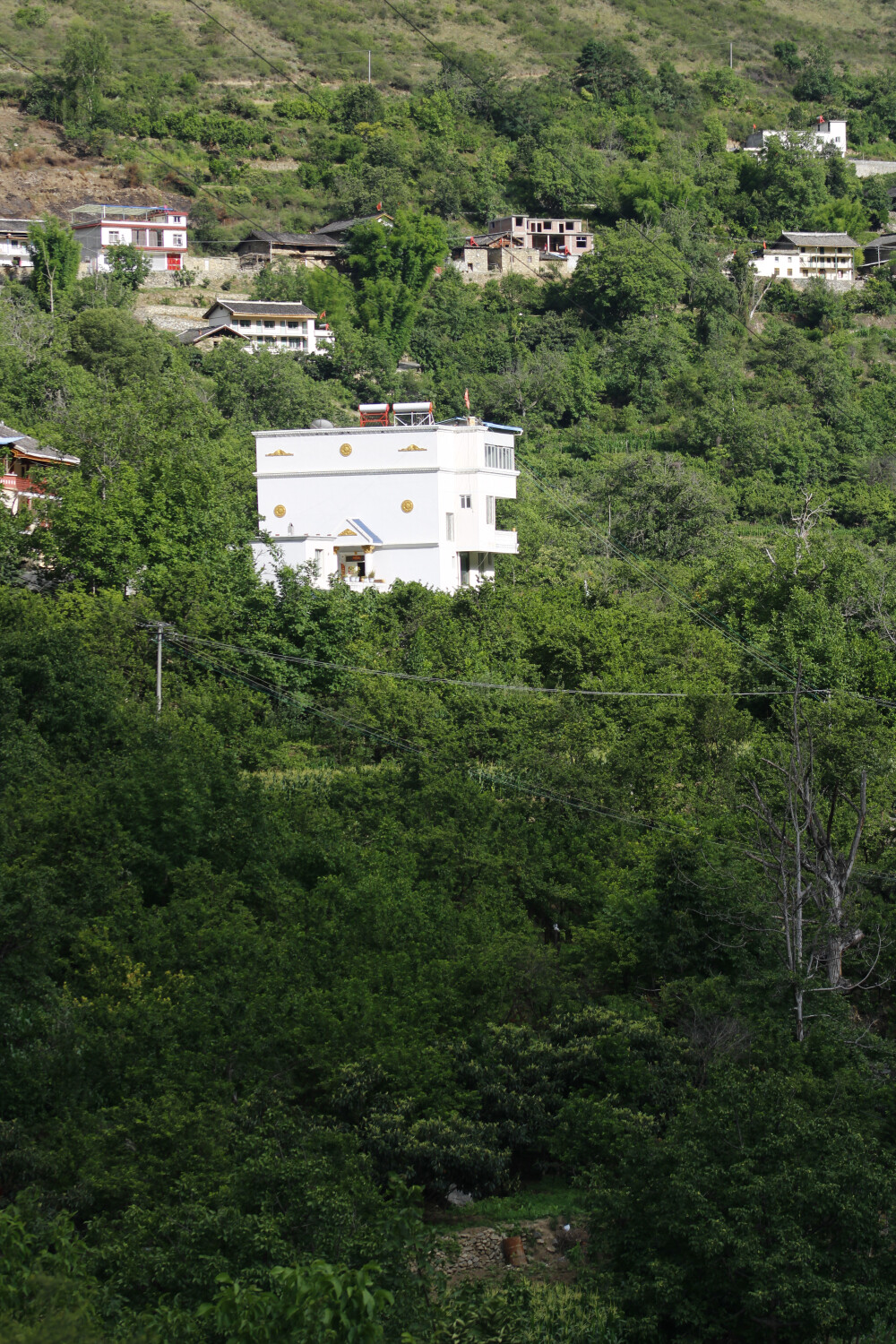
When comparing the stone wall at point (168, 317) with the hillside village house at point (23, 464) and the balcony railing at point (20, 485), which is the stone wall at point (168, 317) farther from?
the balcony railing at point (20, 485)

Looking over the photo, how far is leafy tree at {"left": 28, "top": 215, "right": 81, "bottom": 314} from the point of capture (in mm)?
82125

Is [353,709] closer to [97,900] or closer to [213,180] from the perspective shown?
[97,900]

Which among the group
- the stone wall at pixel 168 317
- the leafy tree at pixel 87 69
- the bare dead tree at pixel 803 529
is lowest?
the bare dead tree at pixel 803 529

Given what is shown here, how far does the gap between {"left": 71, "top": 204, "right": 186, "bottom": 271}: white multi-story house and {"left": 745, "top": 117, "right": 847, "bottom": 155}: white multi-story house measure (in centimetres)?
4769

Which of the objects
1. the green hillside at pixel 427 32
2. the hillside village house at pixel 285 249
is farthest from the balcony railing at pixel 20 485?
the green hillside at pixel 427 32

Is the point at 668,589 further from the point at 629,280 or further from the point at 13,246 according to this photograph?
the point at 13,246

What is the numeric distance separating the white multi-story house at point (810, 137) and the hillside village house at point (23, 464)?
8378cm

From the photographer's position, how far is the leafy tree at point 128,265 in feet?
289

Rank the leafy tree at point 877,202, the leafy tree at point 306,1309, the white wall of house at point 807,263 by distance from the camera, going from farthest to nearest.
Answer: the leafy tree at point 877,202 → the white wall of house at point 807,263 → the leafy tree at point 306,1309

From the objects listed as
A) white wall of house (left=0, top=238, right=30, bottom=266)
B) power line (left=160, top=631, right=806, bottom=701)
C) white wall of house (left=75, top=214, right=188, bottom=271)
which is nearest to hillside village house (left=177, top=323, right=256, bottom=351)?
white wall of house (left=75, top=214, right=188, bottom=271)

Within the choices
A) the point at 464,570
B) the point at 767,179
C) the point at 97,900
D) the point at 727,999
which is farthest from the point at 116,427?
the point at 767,179

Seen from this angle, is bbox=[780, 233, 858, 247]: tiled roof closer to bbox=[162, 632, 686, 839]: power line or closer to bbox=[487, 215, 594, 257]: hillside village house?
bbox=[487, 215, 594, 257]: hillside village house

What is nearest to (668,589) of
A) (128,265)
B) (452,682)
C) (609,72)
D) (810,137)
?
(452,682)

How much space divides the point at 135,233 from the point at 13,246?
24.6 feet
